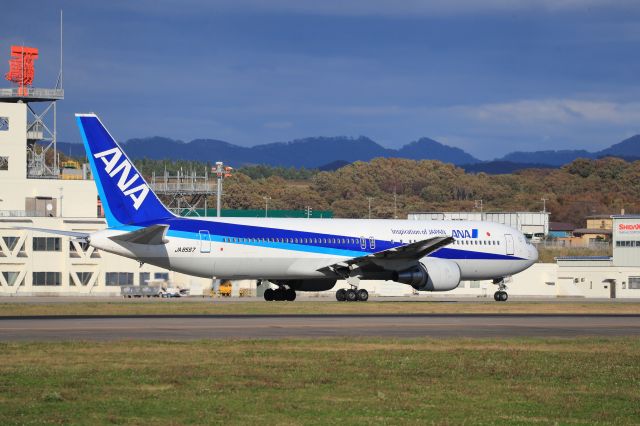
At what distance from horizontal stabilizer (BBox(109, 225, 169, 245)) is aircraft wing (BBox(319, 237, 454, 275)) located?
8438mm

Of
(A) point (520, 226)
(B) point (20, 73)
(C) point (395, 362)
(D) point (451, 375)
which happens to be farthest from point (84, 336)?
(A) point (520, 226)

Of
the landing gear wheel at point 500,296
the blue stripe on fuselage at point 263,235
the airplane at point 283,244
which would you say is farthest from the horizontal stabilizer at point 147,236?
the landing gear wheel at point 500,296

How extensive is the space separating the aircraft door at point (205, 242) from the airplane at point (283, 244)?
0.15 ft

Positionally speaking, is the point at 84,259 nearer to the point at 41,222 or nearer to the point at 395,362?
the point at 41,222

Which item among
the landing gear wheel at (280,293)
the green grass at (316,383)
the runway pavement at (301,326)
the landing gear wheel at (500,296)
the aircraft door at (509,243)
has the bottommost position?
the green grass at (316,383)

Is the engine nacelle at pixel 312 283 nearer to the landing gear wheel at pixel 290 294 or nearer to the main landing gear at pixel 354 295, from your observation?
the landing gear wheel at pixel 290 294

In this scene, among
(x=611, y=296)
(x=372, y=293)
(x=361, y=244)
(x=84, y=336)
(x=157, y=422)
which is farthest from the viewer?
(x=611, y=296)

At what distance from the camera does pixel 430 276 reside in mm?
52062

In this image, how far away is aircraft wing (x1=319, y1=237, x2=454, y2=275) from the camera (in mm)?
50938

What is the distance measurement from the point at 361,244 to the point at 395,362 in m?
29.5

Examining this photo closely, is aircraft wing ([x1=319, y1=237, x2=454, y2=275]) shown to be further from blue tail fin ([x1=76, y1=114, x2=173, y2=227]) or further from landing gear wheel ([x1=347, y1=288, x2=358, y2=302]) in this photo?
blue tail fin ([x1=76, y1=114, x2=173, y2=227])

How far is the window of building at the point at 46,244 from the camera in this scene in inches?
2990

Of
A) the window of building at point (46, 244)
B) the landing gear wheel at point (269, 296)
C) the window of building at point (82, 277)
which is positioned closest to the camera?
the landing gear wheel at point (269, 296)

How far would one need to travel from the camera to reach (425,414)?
17.1 meters
